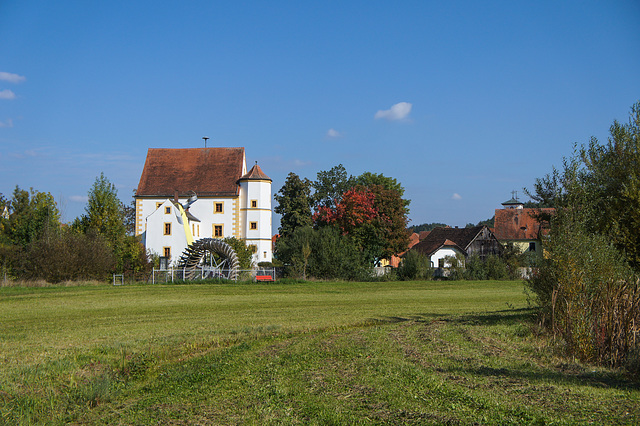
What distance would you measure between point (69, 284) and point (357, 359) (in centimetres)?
3020

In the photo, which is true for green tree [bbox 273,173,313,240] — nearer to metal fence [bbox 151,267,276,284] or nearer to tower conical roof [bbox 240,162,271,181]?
tower conical roof [bbox 240,162,271,181]

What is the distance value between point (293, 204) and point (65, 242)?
37.1 metres

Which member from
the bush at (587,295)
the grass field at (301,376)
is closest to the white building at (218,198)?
the grass field at (301,376)

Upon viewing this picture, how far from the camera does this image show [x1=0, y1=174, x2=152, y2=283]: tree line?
120 feet

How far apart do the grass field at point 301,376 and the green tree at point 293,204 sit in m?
54.0

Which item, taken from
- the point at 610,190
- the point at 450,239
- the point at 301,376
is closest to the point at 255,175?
the point at 450,239

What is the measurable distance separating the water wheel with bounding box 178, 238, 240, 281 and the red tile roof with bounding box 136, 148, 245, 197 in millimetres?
12647

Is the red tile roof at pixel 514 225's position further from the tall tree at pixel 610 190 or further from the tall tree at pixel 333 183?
the tall tree at pixel 610 190

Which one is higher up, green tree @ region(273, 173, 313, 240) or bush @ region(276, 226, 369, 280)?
green tree @ region(273, 173, 313, 240)

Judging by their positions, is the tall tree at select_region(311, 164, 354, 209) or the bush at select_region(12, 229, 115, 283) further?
the tall tree at select_region(311, 164, 354, 209)

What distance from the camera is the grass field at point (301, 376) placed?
727cm

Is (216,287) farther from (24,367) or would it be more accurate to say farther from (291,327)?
(24,367)

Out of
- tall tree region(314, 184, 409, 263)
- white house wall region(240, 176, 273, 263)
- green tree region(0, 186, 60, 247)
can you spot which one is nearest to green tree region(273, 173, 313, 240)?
white house wall region(240, 176, 273, 263)

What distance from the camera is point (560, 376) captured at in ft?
29.7
